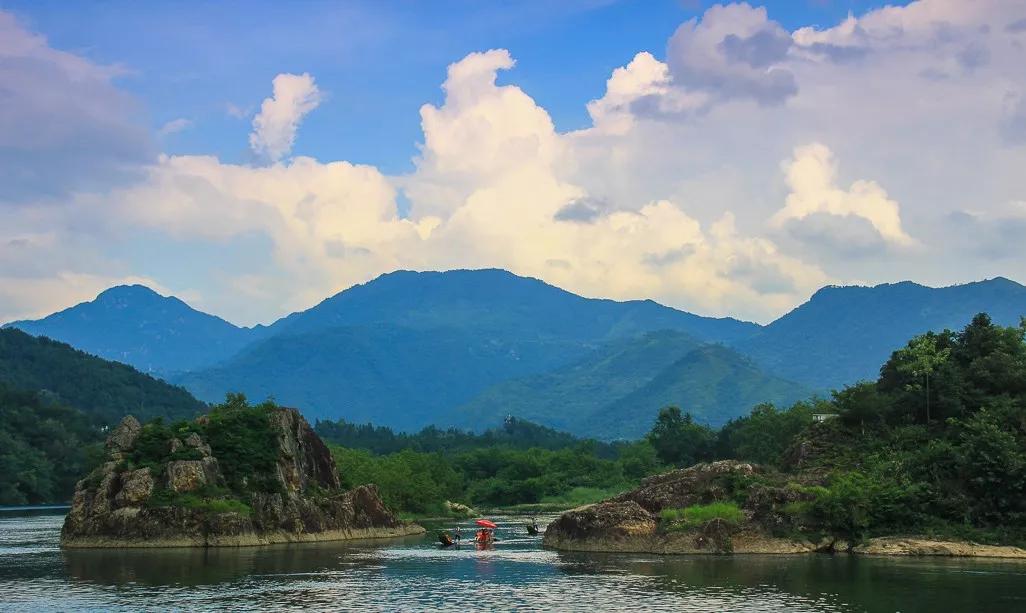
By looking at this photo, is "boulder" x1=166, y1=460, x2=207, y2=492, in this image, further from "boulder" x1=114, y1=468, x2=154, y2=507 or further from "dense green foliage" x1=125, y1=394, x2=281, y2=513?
"boulder" x1=114, y1=468, x2=154, y2=507

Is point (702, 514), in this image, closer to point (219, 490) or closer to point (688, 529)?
point (688, 529)

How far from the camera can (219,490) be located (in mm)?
94562

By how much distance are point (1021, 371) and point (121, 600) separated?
69.9 meters

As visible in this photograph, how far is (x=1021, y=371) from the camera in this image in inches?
3504

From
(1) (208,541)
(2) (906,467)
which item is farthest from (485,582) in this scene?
(2) (906,467)

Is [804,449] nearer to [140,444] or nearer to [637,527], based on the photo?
[637,527]

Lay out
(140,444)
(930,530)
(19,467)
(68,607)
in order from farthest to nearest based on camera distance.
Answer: (19,467) → (140,444) → (930,530) → (68,607)

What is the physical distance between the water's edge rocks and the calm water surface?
3.56 m

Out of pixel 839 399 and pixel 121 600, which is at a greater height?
pixel 839 399

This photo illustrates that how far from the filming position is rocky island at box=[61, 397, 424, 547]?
9088cm

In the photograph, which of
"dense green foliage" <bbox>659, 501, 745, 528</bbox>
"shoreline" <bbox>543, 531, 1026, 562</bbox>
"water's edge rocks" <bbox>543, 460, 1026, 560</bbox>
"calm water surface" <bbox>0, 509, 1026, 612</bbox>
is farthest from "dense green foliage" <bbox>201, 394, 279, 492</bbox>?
"dense green foliage" <bbox>659, 501, 745, 528</bbox>

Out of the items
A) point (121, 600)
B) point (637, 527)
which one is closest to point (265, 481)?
point (637, 527)

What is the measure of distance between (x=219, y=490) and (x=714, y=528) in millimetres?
41728

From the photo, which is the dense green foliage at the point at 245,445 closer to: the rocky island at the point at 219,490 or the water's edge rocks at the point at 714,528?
the rocky island at the point at 219,490
